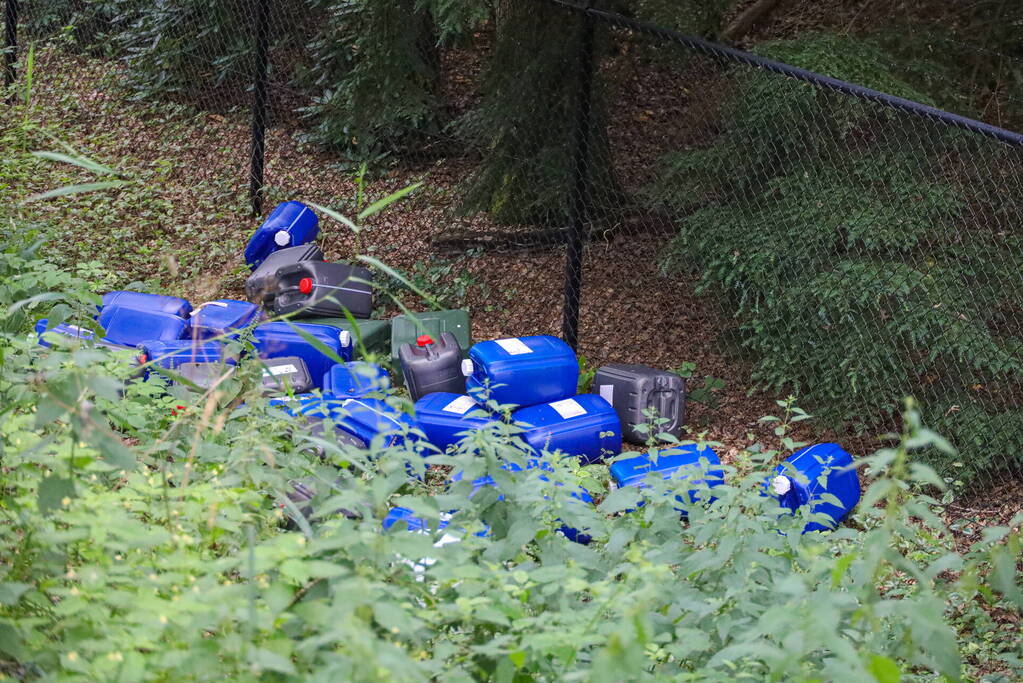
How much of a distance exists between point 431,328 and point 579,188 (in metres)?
1.24

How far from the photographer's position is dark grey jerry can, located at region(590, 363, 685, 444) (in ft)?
17.3

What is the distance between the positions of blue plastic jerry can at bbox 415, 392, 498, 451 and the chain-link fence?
121cm

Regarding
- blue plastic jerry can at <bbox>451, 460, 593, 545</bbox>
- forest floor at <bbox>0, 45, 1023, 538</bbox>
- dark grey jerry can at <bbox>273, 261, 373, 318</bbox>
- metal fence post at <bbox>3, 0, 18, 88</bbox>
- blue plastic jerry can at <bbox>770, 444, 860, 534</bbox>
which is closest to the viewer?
blue plastic jerry can at <bbox>451, 460, 593, 545</bbox>

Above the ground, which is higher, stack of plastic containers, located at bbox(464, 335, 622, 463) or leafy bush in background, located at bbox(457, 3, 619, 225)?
leafy bush in background, located at bbox(457, 3, 619, 225)

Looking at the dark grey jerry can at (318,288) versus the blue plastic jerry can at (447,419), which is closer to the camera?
the blue plastic jerry can at (447,419)

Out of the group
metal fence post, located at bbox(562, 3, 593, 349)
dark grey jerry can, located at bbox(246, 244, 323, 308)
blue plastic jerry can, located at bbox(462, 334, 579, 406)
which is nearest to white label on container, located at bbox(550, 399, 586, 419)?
blue plastic jerry can, located at bbox(462, 334, 579, 406)

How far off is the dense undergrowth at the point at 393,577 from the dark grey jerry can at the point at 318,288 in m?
3.24

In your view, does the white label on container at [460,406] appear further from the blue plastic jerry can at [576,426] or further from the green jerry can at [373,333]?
the green jerry can at [373,333]

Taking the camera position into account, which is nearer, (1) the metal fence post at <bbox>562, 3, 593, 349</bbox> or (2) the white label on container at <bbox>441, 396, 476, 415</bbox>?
(2) the white label on container at <bbox>441, 396, 476, 415</bbox>

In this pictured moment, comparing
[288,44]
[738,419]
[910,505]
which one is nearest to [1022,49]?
[738,419]

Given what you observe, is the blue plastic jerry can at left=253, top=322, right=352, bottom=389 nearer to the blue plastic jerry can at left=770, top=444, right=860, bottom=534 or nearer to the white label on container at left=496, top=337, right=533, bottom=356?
the white label on container at left=496, top=337, right=533, bottom=356

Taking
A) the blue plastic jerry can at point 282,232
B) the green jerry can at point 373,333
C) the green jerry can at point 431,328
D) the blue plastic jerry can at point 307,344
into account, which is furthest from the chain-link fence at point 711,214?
the blue plastic jerry can at point 307,344

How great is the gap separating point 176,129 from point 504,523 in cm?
831

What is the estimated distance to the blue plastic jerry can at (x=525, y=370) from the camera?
499cm
